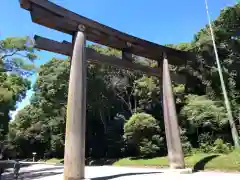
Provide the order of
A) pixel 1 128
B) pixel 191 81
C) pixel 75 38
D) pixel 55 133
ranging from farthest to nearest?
1. pixel 55 133
2. pixel 1 128
3. pixel 191 81
4. pixel 75 38

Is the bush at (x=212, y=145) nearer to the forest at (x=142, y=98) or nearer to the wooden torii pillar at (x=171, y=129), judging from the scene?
the forest at (x=142, y=98)

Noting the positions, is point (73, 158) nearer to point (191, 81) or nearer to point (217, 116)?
point (217, 116)

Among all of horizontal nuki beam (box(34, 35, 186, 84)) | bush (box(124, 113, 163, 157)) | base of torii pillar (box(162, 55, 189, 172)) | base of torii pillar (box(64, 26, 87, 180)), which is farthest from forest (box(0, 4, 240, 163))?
base of torii pillar (box(64, 26, 87, 180))

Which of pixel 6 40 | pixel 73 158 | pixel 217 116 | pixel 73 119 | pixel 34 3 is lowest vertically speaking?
pixel 73 158

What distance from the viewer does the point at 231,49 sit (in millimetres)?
19859

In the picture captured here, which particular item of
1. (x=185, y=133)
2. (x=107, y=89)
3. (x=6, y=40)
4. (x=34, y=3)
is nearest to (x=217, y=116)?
(x=185, y=133)

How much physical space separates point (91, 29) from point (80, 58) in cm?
154

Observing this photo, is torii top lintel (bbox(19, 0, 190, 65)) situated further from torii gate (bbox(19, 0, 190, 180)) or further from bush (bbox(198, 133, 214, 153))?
bush (bbox(198, 133, 214, 153))

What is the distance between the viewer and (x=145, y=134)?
66.4ft

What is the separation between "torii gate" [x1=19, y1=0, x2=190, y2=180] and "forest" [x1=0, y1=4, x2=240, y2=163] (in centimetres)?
421

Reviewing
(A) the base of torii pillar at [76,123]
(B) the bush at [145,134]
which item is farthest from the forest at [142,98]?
(A) the base of torii pillar at [76,123]

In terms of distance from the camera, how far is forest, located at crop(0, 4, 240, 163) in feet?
60.8

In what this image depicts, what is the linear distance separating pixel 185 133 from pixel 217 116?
3.58 metres

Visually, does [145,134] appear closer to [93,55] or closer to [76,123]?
[93,55]
